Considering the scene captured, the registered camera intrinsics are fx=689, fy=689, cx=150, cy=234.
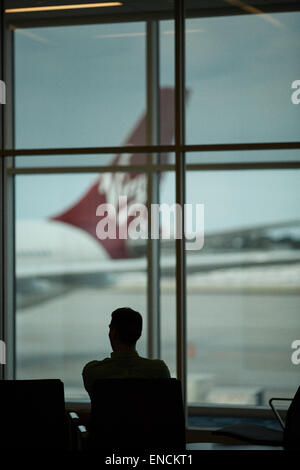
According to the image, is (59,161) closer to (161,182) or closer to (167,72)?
(161,182)

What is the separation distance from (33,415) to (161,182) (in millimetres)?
3195

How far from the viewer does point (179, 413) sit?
3070 mm

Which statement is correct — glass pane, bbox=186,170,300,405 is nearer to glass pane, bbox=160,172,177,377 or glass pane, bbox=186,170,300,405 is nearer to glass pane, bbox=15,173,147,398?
glass pane, bbox=160,172,177,377

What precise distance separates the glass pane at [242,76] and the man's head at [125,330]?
243cm

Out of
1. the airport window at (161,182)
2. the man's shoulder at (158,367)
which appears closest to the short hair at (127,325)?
the man's shoulder at (158,367)

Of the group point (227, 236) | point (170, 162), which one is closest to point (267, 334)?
point (227, 236)

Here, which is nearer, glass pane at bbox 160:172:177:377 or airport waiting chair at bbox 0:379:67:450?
airport waiting chair at bbox 0:379:67:450

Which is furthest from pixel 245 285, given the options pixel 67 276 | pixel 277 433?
pixel 277 433

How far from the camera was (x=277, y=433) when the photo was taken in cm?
409

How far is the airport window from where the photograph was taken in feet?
18.6

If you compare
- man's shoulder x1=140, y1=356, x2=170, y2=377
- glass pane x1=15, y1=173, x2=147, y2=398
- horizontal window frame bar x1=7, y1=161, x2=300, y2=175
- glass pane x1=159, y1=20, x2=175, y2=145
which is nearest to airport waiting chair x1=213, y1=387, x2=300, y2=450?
man's shoulder x1=140, y1=356, x2=170, y2=377

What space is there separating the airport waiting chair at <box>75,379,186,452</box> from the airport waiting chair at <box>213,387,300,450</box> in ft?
2.86

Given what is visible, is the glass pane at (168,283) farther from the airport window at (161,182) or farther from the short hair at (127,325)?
the short hair at (127,325)
